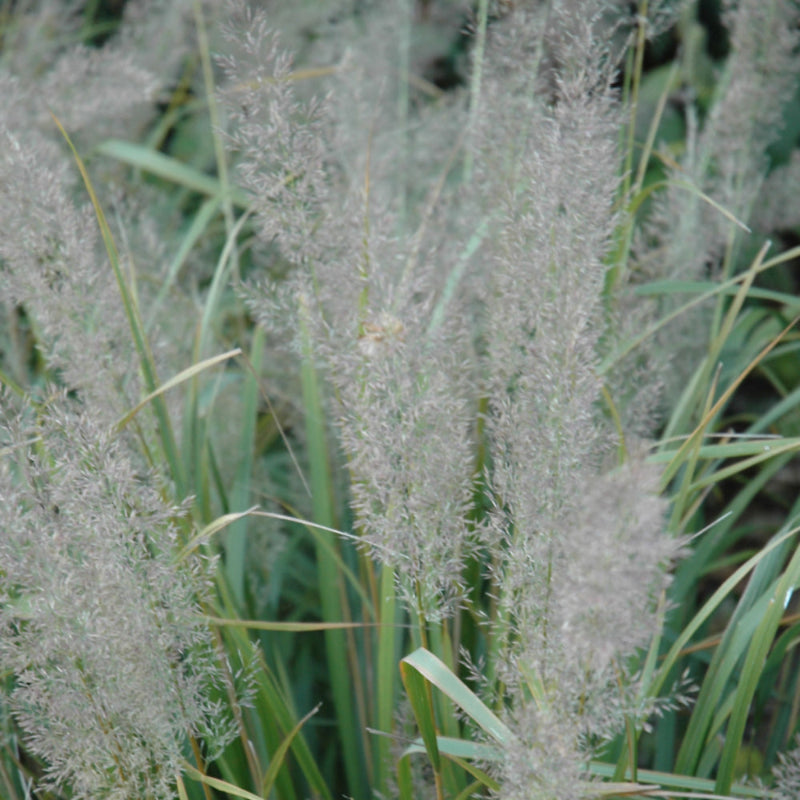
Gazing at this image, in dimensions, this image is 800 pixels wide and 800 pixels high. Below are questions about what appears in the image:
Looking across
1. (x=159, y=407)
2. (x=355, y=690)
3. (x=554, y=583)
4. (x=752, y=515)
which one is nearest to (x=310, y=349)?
(x=159, y=407)

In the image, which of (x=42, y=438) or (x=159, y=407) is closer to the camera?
(x=42, y=438)

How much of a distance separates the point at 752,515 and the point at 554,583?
160cm

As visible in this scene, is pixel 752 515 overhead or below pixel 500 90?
below

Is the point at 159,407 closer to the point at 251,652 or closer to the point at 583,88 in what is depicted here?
the point at 251,652

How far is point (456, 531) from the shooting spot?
31.6 inches

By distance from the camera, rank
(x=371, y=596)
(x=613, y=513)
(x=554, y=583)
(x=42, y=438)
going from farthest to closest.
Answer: (x=371, y=596) < (x=42, y=438) < (x=554, y=583) < (x=613, y=513)

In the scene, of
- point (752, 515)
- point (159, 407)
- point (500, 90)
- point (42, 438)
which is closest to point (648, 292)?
point (500, 90)

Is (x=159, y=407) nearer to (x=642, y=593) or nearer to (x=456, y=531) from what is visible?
(x=456, y=531)

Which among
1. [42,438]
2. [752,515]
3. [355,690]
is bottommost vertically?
[752,515]

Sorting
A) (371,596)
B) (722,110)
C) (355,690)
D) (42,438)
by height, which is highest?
(722,110)

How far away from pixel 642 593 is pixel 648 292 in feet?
2.37

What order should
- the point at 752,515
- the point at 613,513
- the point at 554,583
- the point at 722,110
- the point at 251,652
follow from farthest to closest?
1. the point at 752,515
2. the point at 722,110
3. the point at 251,652
4. the point at 554,583
5. the point at 613,513

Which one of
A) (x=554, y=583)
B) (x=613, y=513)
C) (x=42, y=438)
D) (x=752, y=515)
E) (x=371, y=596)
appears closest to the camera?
(x=613, y=513)

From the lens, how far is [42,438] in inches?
34.0
